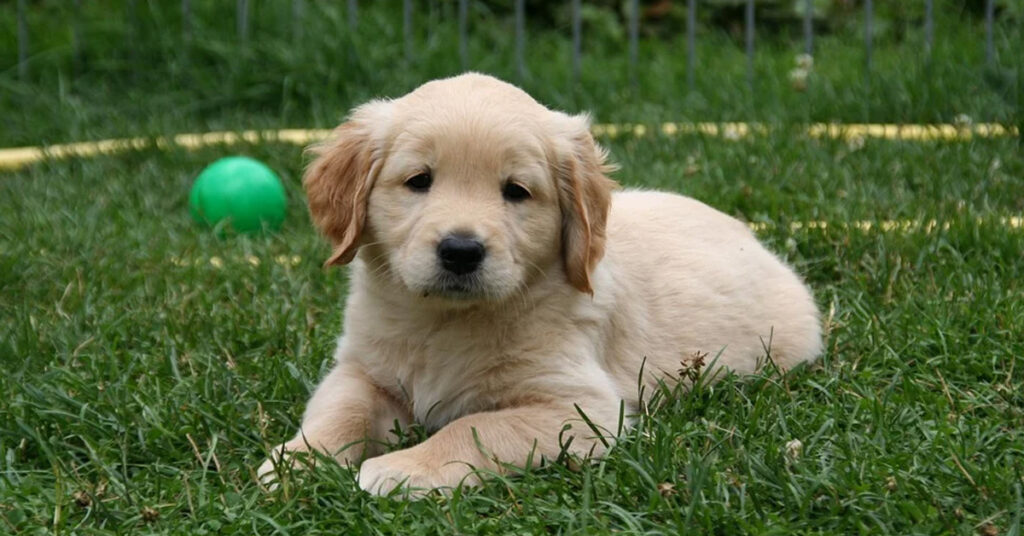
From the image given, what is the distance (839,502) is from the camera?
2887 millimetres

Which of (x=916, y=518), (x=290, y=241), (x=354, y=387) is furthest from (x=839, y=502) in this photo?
(x=290, y=241)

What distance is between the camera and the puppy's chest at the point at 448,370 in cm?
353

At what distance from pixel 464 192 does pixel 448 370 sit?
0.51m

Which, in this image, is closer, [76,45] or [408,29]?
[408,29]

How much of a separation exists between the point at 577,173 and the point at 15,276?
7.61 ft

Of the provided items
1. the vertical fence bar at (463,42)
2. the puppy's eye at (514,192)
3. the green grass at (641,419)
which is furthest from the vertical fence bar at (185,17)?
the puppy's eye at (514,192)

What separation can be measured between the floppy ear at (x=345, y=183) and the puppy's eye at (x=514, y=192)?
0.36 metres

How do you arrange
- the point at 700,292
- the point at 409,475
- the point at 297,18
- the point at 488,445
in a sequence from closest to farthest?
the point at 409,475
the point at 488,445
the point at 700,292
the point at 297,18

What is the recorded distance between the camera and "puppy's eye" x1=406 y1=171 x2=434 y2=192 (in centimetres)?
340

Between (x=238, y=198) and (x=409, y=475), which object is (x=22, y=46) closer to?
(x=238, y=198)

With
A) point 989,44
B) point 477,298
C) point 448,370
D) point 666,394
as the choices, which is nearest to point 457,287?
point 477,298

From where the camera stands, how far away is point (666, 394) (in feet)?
11.8

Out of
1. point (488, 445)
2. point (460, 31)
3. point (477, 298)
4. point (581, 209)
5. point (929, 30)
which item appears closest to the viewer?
point (488, 445)

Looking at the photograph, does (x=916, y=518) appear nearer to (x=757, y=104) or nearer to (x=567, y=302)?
(x=567, y=302)
